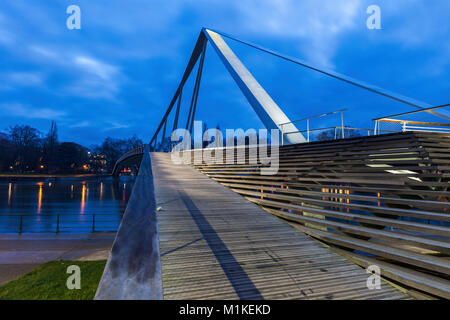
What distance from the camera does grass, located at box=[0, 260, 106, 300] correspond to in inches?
173

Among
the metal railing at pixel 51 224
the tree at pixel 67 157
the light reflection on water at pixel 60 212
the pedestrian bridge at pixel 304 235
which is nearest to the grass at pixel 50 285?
the pedestrian bridge at pixel 304 235

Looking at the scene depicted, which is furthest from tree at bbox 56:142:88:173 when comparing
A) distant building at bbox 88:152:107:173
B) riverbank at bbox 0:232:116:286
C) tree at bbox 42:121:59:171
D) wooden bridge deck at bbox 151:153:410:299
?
wooden bridge deck at bbox 151:153:410:299

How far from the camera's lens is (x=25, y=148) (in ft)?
244

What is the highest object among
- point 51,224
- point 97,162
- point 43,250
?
→ point 97,162

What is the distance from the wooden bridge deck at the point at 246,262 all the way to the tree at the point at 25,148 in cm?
8872

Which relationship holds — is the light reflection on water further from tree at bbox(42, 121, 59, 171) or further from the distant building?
the distant building

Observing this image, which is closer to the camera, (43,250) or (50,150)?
(43,250)

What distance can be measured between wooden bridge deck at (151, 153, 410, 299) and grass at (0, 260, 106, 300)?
1.95 meters

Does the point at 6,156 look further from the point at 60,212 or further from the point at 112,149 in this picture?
the point at 60,212

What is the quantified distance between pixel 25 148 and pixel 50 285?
9136cm

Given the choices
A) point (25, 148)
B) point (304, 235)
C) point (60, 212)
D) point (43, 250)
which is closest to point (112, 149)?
point (25, 148)
